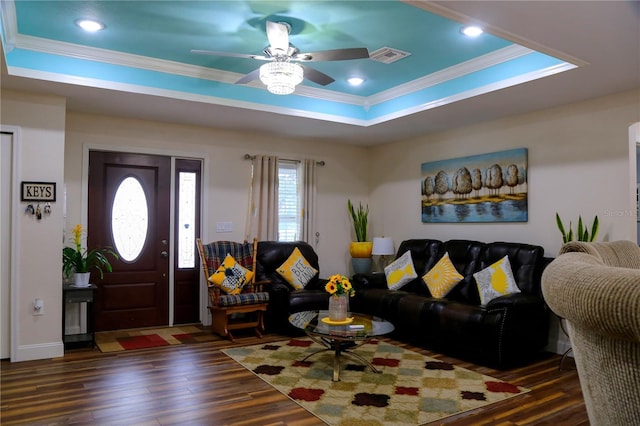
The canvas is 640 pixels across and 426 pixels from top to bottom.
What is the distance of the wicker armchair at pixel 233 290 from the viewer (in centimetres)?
509

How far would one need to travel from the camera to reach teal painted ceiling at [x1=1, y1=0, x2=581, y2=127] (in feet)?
11.3

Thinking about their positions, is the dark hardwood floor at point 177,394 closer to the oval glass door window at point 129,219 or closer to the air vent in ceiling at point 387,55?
the oval glass door window at point 129,219

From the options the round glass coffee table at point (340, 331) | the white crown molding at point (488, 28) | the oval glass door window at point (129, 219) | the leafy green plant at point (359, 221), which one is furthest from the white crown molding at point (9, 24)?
the leafy green plant at point (359, 221)

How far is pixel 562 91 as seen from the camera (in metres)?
4.24

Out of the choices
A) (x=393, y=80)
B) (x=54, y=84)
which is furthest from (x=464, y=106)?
(x=54, y=84)

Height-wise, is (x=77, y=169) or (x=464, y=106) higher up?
(x=464, y=106)

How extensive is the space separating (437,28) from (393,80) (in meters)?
1.40

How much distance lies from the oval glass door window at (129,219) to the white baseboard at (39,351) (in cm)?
A: 130

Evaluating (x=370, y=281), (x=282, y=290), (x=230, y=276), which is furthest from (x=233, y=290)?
(x=370, y=281)

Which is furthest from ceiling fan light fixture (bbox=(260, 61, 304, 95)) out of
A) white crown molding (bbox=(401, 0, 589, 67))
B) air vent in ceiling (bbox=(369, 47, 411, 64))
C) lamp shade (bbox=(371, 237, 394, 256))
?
lamp shade (bbox=(371, 237, 394, 256))

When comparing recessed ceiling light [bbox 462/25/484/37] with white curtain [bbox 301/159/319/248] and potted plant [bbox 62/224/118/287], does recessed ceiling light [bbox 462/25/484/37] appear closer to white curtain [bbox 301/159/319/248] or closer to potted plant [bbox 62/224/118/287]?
white curtain [bbox 301/159/319/248]

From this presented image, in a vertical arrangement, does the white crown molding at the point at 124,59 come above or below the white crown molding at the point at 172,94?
above

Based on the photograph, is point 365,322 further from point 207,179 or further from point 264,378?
point 207,179

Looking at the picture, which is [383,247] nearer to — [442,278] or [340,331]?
[442,278]
